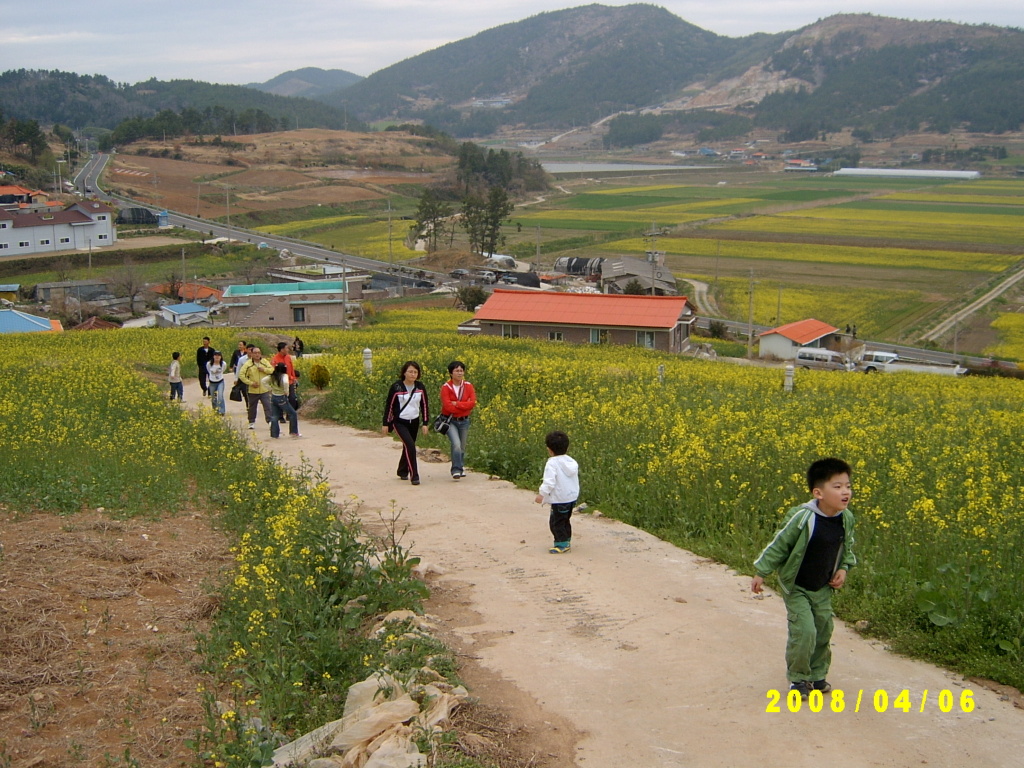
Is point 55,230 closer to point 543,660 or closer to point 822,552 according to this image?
point 543,660

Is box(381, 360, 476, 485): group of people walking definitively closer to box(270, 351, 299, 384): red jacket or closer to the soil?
the soil

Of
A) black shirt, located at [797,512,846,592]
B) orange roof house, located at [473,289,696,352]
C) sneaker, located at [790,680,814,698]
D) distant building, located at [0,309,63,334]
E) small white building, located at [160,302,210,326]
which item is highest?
black shirt, located at [797,512,846,592]

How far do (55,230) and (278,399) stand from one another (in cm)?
7386

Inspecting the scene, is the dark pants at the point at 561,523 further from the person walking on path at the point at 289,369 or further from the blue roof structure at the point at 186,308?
the blue roof structure at the point at 186,308

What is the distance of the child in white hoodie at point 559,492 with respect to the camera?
854 cm

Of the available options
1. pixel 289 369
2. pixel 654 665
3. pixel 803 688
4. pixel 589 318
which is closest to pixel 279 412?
pixel 289 369

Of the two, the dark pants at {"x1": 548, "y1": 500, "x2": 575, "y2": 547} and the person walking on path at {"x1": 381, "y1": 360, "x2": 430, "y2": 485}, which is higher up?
the person walking on path at {"x1": 381, "y1": 360, "x2": 430, "y2": 485}

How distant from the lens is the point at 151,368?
22875mm

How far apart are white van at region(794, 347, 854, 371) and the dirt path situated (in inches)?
1472

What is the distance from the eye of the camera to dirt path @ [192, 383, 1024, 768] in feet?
17.3

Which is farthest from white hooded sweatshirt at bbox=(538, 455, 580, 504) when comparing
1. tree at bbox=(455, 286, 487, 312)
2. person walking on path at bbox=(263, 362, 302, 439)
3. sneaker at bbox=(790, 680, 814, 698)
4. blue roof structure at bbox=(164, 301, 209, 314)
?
blue roof structure at bbox=(164, 301, 209, 314)

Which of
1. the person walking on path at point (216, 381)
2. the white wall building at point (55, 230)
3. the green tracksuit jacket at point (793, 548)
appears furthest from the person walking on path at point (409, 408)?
the white wall building at point (55, 230)

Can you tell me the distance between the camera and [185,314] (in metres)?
55.3
